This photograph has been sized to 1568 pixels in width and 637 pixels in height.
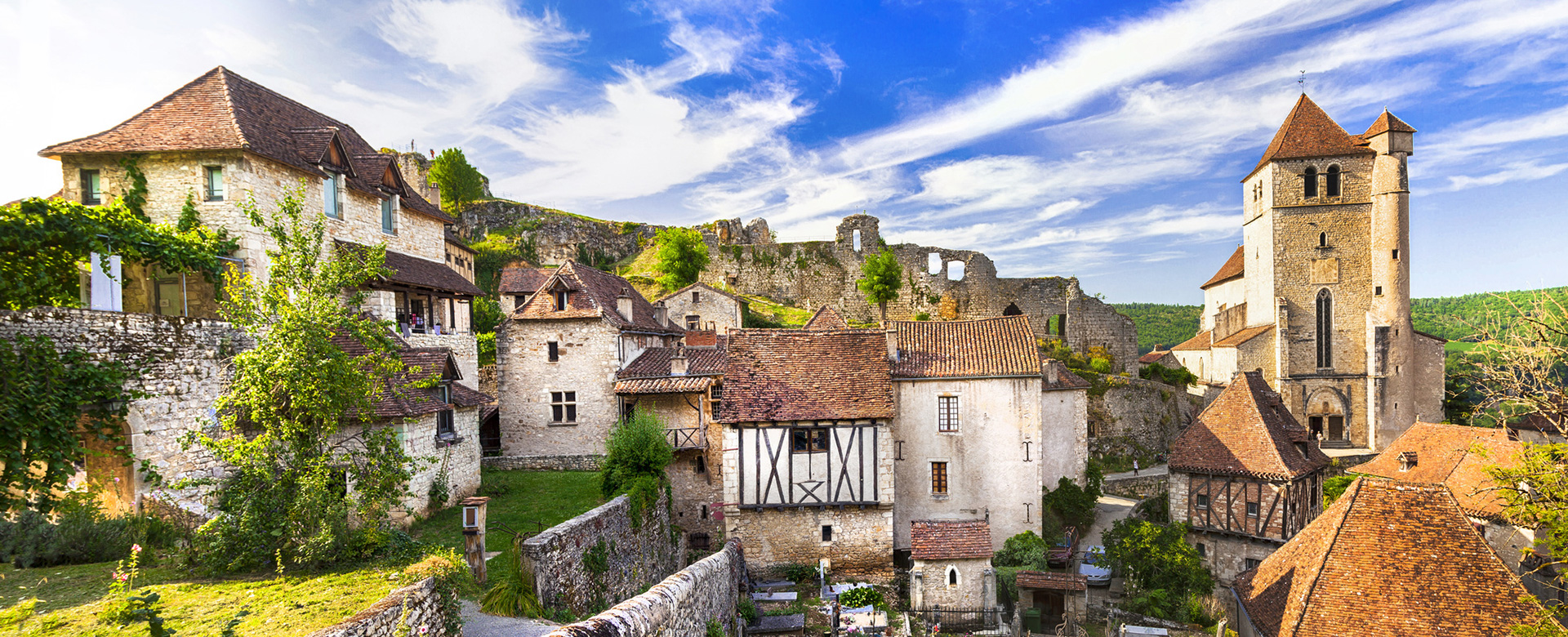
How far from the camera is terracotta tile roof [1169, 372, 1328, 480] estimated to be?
18.9 metres

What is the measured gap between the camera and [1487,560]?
11266 millimetres

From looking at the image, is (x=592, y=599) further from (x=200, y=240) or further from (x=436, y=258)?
(x=436, y=258)

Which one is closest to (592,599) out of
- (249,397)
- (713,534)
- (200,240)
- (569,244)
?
(249,397)

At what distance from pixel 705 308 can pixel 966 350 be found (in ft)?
53.4

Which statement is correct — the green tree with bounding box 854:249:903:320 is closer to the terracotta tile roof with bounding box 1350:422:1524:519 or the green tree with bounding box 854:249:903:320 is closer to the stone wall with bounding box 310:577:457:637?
the terracotta tile roof with bounding box 1350:422:1524:519

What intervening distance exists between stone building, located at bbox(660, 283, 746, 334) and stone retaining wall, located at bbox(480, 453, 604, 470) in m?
12.7

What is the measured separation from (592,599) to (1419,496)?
52.0ft

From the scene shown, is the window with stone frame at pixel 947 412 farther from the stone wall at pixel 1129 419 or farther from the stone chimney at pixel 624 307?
the stone wall at pixel 1129 419

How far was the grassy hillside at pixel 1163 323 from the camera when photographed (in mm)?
57031

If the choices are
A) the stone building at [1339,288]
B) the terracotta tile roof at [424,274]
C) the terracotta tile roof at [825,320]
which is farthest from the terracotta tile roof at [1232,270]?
the terracotta tile roof at [424,274]

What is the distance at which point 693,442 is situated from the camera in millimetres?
19641

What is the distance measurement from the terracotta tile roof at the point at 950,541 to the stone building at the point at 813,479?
4.06 ft

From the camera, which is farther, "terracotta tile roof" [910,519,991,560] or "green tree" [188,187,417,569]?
"terracotta tile roof" [910,519,991,560]

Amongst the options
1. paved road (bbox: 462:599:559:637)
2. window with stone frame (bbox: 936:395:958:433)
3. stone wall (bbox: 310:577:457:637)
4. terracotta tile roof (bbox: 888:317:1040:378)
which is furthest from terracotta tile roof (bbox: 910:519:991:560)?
stone wall (bbox: 310:577:457:637)
